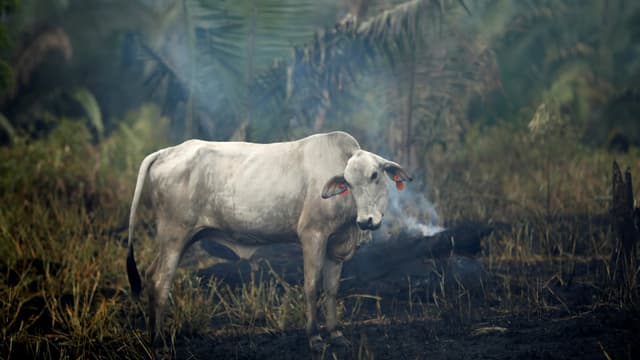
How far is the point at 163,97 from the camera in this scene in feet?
35.1

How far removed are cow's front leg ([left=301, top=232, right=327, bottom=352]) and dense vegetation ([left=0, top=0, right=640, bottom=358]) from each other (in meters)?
0.70

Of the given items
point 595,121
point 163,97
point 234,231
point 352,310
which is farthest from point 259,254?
point 595,121

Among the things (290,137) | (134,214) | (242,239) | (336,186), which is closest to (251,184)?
(242,239)

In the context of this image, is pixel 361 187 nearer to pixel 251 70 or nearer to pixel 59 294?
pixel 59 294

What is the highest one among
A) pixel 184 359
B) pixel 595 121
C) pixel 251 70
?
pixel 251 70

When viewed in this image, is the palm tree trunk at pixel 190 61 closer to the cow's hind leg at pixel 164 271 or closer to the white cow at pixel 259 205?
the white cow at pixel 259 205

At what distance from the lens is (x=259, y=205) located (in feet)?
20.4

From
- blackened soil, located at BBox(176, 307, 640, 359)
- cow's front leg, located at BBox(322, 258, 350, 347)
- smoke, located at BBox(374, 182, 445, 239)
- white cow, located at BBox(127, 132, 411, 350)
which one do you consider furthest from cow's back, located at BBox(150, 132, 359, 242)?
smoke, located at BBox(374, 182, 445, 239)

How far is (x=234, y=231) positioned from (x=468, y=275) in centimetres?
280

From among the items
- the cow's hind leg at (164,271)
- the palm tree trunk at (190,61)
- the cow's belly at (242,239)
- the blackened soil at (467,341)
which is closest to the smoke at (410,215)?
the blackened soil at (467,341)

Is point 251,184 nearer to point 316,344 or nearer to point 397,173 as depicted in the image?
point 397,173

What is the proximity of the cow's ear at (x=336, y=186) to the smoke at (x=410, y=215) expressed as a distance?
8.03 feet

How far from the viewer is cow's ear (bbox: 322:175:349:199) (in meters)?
5.93

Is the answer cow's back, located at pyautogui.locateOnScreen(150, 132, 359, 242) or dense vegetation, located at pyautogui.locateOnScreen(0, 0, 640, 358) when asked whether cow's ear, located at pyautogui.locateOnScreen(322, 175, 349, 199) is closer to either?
cow's back, located at pyautogui.locateOnScreen(150, 132, 359, 242)
